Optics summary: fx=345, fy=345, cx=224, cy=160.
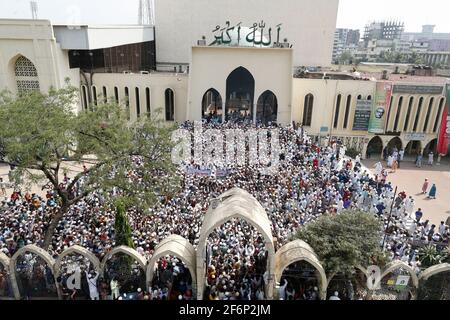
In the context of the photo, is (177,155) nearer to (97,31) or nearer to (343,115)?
(97,31)

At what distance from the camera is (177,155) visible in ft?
53.3

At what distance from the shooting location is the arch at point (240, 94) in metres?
26.1

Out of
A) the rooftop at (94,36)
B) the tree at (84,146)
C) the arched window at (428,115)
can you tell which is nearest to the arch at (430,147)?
the arched window at (428,115)

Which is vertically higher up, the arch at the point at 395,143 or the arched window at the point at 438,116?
the arched window at the point at 438,116

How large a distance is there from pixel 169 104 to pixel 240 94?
575 centimetres

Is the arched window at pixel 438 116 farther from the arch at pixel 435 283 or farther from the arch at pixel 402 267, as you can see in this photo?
the arch at pixel 402 267

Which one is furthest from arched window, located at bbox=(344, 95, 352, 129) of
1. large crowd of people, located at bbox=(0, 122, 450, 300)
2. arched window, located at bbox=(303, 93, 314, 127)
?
large crowd of people, located at bbox=(0, 122, 450, 300)

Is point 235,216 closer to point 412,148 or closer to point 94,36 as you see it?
point 94,36

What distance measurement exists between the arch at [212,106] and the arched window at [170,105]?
8.12 ft

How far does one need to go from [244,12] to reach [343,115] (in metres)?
15.8

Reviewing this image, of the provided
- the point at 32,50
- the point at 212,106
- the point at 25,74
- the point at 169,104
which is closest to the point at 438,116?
the point at 212,106

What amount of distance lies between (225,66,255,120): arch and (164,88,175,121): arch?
4193 mm
